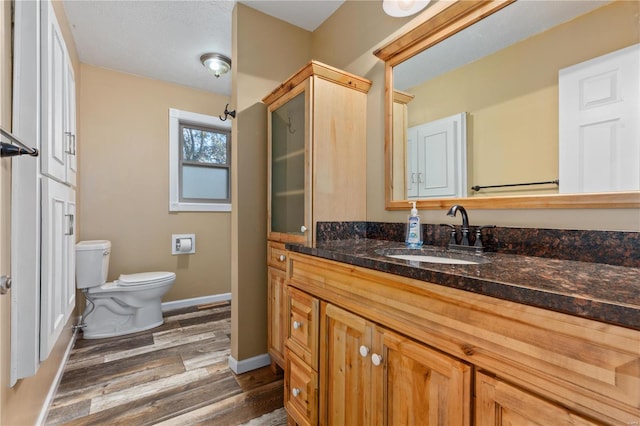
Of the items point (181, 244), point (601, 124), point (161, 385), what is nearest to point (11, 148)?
point (161, 385)

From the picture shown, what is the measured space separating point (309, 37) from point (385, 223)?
1.65 meters

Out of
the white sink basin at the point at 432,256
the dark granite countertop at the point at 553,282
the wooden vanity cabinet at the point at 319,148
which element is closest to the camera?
the dark granite countertop at the point at 553,282

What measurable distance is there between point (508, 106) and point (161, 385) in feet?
7.75

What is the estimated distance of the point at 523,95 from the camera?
1.12m

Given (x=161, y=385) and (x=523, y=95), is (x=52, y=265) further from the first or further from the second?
(x=523, y=95)

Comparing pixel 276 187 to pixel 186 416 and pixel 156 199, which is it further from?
pixel 156 199

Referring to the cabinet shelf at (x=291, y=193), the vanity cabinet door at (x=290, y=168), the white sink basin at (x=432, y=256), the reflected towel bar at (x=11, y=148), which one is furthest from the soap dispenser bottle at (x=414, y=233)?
the reflected towel bar at (x=11, y=148)

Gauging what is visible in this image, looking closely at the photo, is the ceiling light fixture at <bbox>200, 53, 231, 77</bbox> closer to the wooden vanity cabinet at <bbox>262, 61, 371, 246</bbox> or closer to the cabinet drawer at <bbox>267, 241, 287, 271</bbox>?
the wooden vanity cabinet at <bbox>262, 61, 371, 246</bbox>

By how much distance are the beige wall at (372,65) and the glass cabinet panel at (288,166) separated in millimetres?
423

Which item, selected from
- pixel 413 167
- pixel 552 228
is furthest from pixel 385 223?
pixel 552 228

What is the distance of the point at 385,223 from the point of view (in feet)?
5.40

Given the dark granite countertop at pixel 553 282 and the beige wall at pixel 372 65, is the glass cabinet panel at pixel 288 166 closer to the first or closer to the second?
the beige wall at pixel 372 65

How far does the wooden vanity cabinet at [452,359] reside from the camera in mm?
487

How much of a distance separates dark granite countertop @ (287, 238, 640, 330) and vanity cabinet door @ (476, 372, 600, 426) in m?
0.19
